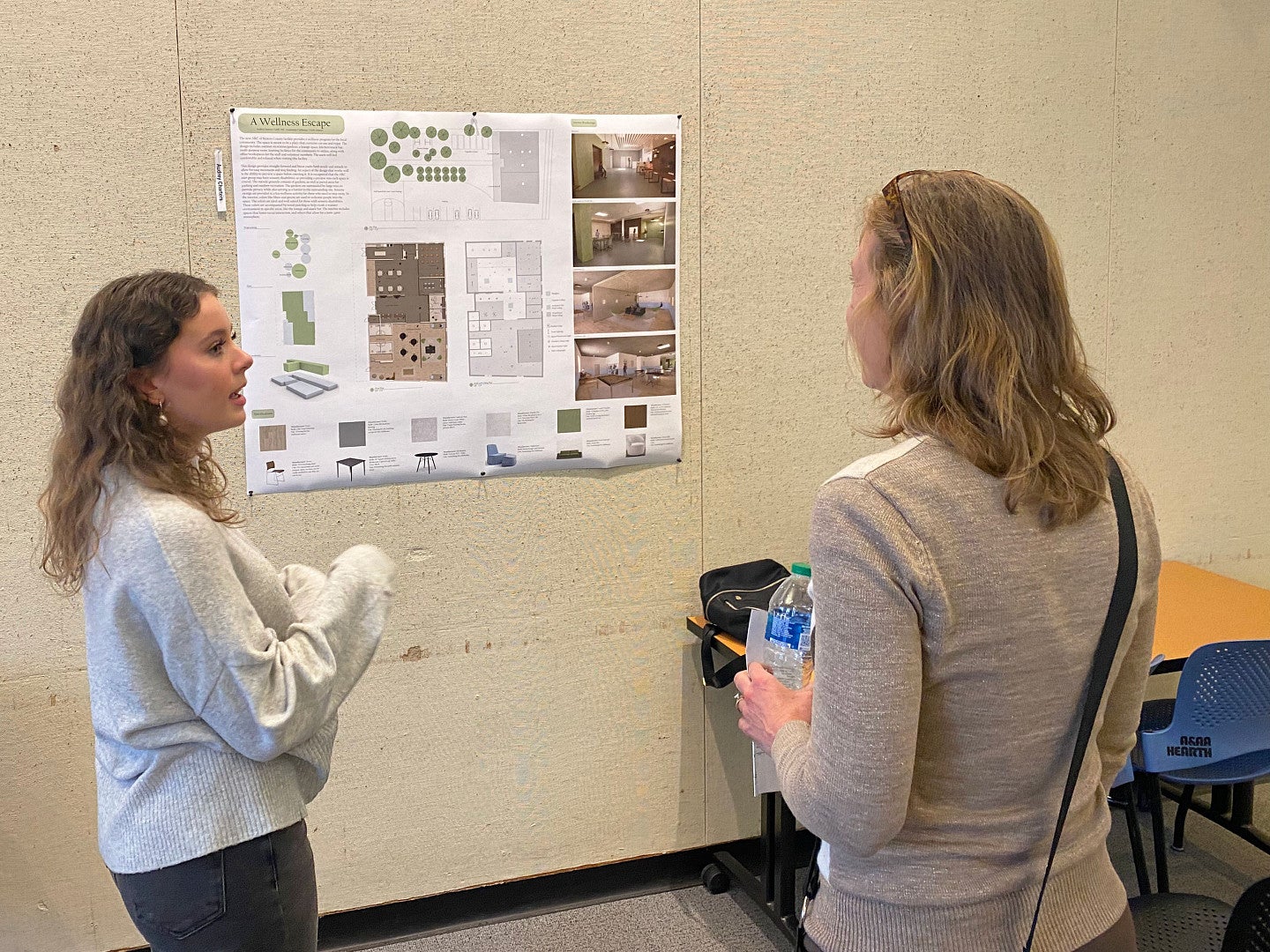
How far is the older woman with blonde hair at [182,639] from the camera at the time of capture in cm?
145

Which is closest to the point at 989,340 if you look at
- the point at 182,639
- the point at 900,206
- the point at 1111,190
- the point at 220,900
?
the point at 900,206

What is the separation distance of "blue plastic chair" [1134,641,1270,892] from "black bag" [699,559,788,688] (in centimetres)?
94

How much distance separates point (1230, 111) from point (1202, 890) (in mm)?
2194

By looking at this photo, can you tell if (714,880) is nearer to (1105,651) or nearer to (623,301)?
(623,301)

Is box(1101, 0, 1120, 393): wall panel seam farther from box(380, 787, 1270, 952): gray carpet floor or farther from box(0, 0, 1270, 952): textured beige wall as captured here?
box(380, 787, 1270, 952): gray carpet floor

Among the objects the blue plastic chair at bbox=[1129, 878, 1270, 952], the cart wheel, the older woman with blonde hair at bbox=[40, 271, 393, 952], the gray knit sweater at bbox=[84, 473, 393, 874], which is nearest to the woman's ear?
the older woman with blonde hair at bbox=[40, 271, 393, 952]

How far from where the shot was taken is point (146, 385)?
5.14 feet

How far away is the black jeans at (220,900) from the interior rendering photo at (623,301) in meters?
1.52

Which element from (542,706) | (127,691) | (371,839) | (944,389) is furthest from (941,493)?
(371,839)

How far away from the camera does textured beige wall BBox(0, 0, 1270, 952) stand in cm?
240

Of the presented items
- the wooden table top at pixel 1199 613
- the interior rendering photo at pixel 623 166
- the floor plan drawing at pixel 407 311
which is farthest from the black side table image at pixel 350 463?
the wooden table top at pixel 1199 613

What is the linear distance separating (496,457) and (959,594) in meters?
1.78

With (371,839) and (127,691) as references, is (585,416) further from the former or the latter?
(127,691)

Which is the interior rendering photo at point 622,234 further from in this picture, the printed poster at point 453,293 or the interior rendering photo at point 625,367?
the interior rendering photo at point 625,367
